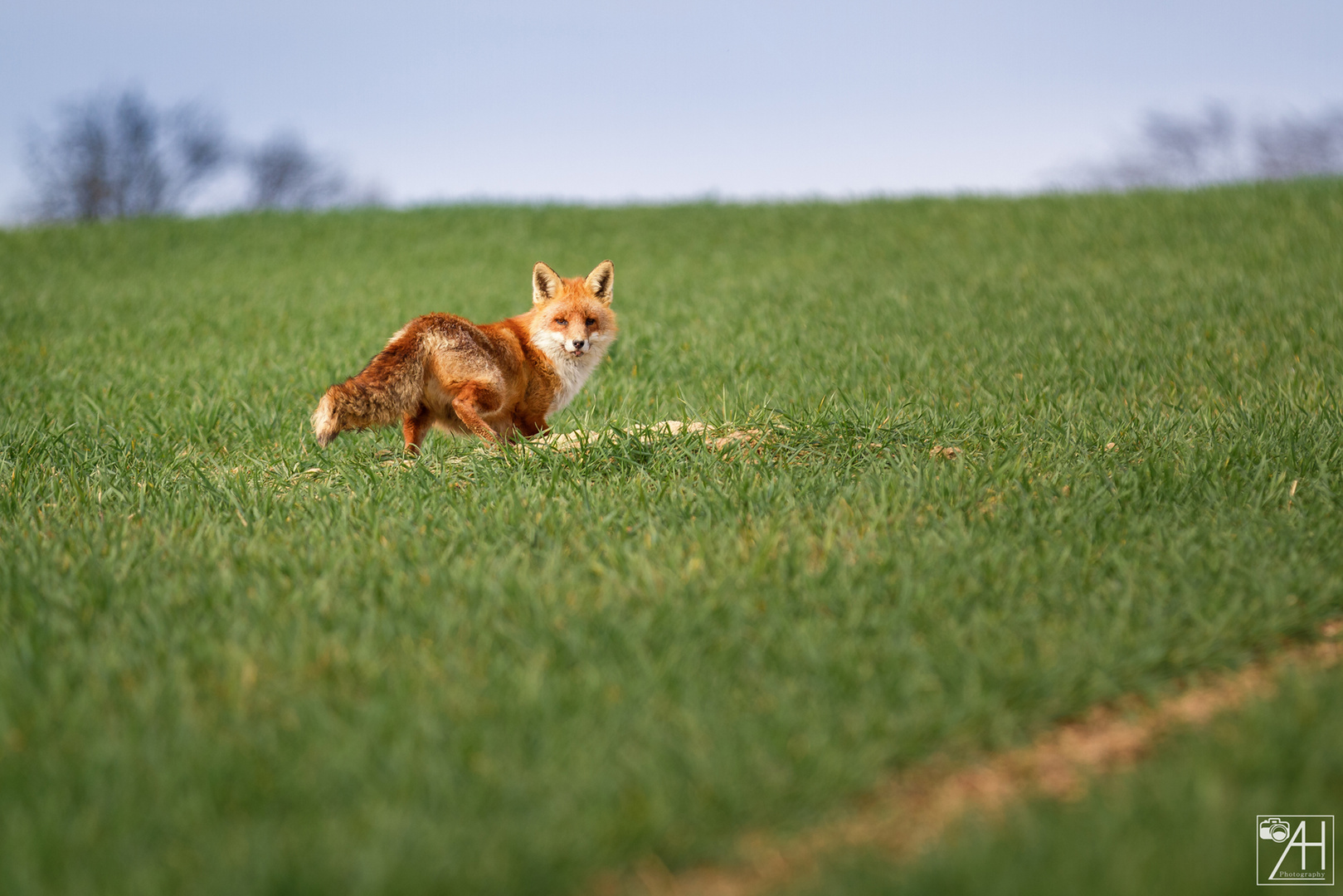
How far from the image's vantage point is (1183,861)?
8.20 feet

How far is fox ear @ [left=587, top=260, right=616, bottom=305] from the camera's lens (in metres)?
7.03

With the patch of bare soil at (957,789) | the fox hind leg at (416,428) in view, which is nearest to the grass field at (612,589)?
the patch of bare soil at (957,789)

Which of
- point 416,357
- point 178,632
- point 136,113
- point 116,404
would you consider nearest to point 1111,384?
point 416,357

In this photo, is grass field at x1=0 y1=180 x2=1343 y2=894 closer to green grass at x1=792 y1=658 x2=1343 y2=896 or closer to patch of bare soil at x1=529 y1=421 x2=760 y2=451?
patch of bare soil at x1=529 y1=421 x2=760 y2=451

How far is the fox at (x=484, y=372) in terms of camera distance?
19.8ft

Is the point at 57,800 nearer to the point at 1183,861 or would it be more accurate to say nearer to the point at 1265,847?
the point at 1183,861

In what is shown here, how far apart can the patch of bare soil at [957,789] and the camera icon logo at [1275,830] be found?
18.0 inches

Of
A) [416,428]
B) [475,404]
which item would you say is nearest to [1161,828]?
[475,404]

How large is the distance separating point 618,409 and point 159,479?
3282mm

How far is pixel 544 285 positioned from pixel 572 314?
0.43 m

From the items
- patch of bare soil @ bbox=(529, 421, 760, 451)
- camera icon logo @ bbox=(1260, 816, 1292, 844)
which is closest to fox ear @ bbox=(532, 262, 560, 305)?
patch of bare soil @ bbox=(529, 421, 760, 451)

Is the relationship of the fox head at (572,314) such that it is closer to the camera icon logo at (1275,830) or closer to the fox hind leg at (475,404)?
the fox hind leg at (475,404)

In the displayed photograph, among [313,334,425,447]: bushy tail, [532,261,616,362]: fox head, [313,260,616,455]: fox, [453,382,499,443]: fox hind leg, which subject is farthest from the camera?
[532,261,616,362]: fox head

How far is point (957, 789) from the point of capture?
2.97 metres
